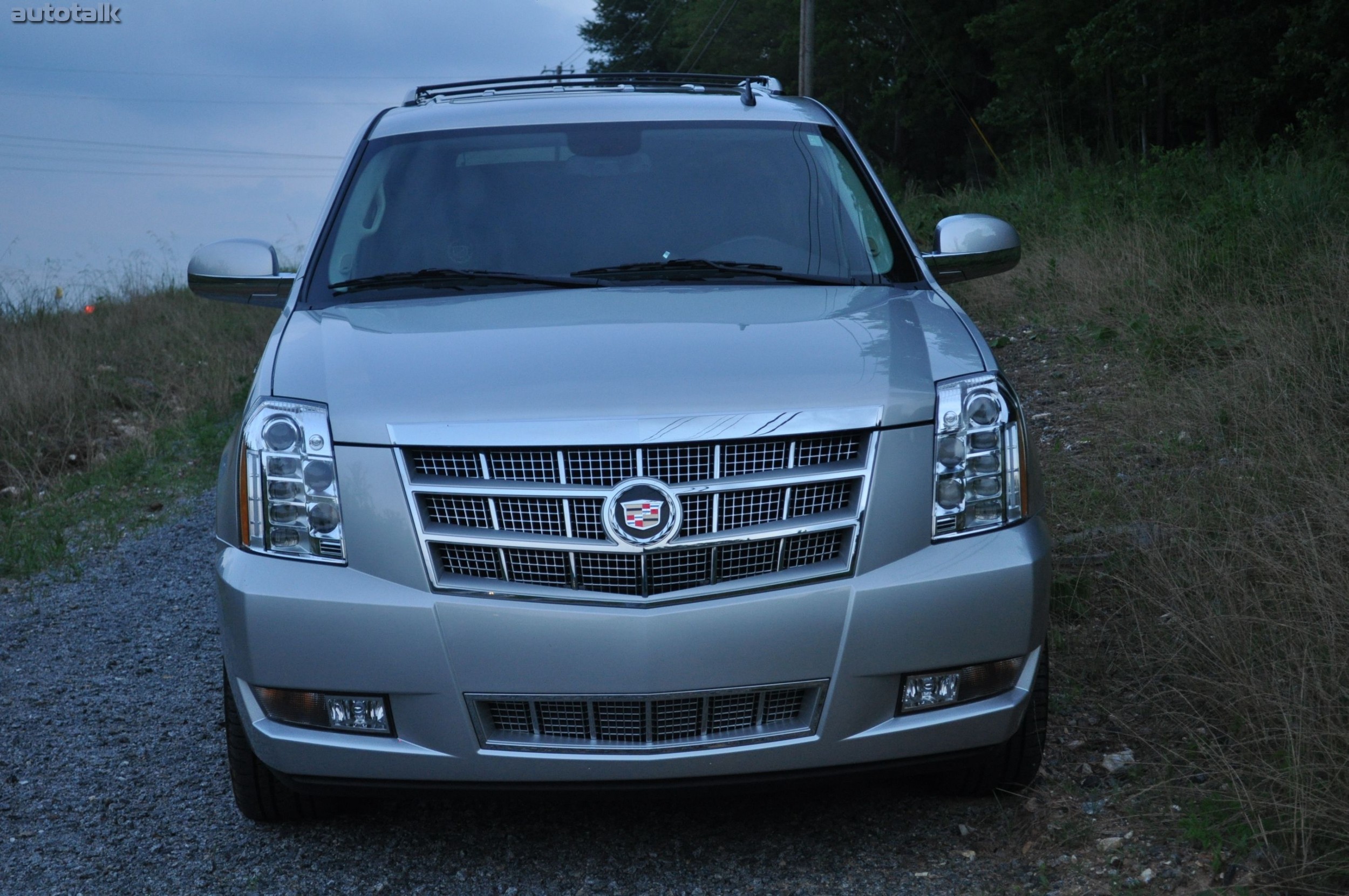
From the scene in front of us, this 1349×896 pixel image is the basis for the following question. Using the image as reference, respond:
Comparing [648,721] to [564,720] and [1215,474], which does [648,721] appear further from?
[1215,474]

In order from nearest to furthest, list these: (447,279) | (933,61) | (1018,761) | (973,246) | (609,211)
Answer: (1018,761) → (447,279) → (609,211) → (973,246) → (933,61)

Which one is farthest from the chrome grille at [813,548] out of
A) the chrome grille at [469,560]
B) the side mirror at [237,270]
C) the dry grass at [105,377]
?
the dry grass at [105,377]

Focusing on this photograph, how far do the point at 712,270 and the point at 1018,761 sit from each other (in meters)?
1.55

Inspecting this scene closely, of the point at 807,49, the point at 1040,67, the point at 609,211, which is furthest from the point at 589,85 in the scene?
→ the point at 1040,67

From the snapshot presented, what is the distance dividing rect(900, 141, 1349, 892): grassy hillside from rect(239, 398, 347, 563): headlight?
202 centimetres

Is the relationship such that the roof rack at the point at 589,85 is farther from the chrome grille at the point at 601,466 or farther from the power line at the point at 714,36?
the power line at the point at 714,36

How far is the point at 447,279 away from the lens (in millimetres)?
3561

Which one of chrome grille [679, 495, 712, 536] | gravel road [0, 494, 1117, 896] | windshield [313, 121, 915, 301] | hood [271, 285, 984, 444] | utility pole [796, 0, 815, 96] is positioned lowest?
gravel road [0, 494, 1117, 896]

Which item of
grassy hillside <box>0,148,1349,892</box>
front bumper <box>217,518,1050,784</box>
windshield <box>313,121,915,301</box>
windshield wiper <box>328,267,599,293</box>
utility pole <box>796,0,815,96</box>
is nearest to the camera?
front bumper <box>217,518,1050,784</box>

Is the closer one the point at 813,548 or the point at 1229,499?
the point at 813,548

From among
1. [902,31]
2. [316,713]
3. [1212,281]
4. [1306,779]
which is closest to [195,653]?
[316,713]

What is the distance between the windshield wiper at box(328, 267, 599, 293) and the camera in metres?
3.51

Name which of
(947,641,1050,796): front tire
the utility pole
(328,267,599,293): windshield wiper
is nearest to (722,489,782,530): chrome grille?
(947,641,1050,796): front tire

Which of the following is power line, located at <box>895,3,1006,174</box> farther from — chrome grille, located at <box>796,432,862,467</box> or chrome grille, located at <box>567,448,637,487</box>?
chrome grille, located at <box>567,448,637,487</box>
